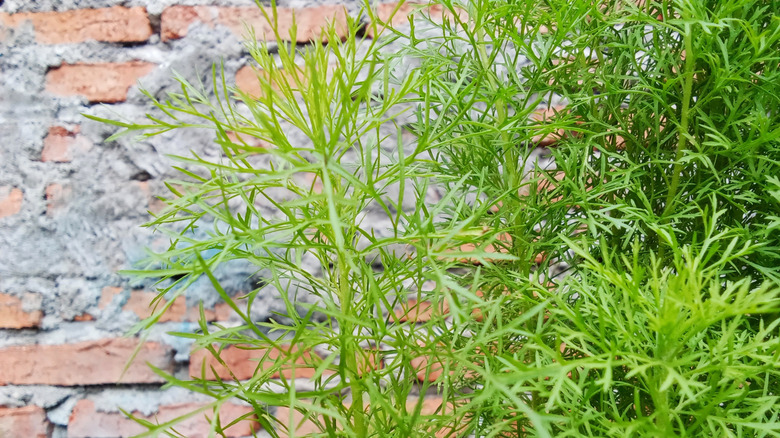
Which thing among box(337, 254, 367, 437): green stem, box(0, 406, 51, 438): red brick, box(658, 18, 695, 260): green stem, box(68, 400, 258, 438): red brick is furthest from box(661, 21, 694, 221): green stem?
box(0, 406, 51, 438): red brick

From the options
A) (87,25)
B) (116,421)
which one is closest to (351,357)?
(116,421)

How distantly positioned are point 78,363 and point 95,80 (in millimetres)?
417

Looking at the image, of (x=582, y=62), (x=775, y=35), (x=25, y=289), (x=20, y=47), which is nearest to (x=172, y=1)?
(x=20, y=47)

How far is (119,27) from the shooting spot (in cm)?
79

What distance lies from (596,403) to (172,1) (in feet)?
2.56

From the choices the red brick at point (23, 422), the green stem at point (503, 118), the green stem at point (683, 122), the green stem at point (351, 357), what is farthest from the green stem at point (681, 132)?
the red brick at point (23, 422)

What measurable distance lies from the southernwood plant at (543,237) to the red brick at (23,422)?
562 millimetres

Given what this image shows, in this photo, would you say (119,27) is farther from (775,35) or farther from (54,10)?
(775,35)

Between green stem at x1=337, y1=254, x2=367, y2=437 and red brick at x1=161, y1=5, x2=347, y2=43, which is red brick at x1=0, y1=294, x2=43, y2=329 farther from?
green stem at x1=337, y1=254, x2=367, y2=437

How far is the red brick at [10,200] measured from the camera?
0.77 metres

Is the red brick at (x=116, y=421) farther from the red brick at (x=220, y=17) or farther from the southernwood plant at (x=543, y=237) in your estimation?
the red brick at (x=220, y=17)

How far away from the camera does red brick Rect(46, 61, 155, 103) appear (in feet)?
2.59

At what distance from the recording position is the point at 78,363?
76 centimetres

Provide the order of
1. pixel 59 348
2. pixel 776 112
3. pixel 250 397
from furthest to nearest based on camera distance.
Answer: pixel 59 348 < pixel 776 112 < pixel 250 397
